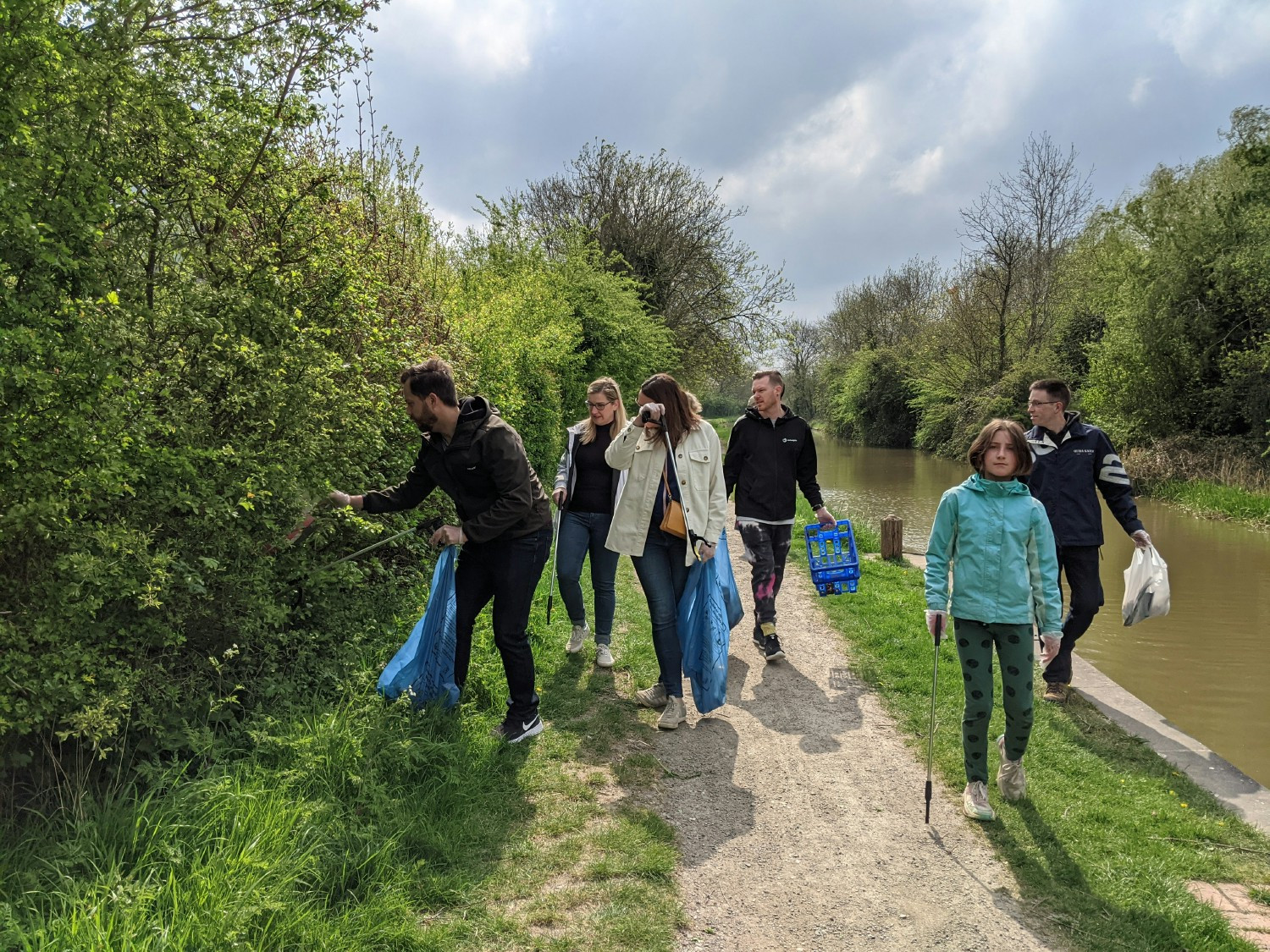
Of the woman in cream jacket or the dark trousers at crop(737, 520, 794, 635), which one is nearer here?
the woman in cream jacket

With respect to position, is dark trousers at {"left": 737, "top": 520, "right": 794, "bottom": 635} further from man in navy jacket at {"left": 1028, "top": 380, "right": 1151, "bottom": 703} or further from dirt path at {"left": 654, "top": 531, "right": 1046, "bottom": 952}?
man in navy jacket at {"left": 1028, "top": 380, "right": 1151, "bottom": 703}

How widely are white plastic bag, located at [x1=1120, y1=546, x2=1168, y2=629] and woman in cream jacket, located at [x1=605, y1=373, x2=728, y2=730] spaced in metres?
2.82

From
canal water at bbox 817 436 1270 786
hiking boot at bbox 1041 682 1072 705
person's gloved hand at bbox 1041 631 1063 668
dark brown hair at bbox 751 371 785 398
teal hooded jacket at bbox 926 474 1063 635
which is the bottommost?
canal water at bbox 817 436 1270 786

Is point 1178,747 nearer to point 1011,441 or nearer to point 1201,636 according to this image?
point 1011,441

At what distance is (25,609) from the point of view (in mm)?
2869

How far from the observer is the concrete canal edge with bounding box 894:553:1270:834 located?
4.34m

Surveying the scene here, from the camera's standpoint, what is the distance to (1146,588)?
5293mm

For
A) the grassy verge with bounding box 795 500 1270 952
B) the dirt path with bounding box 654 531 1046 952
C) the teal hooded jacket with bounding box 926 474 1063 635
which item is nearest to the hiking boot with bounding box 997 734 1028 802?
the grassy verge with bounding box 795 500 1270 952

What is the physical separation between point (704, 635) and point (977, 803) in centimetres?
173

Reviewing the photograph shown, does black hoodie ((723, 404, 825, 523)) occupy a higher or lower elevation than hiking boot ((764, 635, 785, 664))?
higher

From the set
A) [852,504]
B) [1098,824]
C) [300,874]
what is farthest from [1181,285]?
[300,874]

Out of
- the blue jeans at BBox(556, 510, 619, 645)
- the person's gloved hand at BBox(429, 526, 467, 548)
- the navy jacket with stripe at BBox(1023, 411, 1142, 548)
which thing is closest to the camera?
the person's gloved hand at BBox(429, 526, 467, 548)

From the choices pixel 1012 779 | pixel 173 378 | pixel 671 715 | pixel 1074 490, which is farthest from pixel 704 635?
pixel 173 378

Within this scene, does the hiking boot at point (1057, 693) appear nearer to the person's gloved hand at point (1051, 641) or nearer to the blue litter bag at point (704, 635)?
the person's gloved hand at point (1051, 641)
